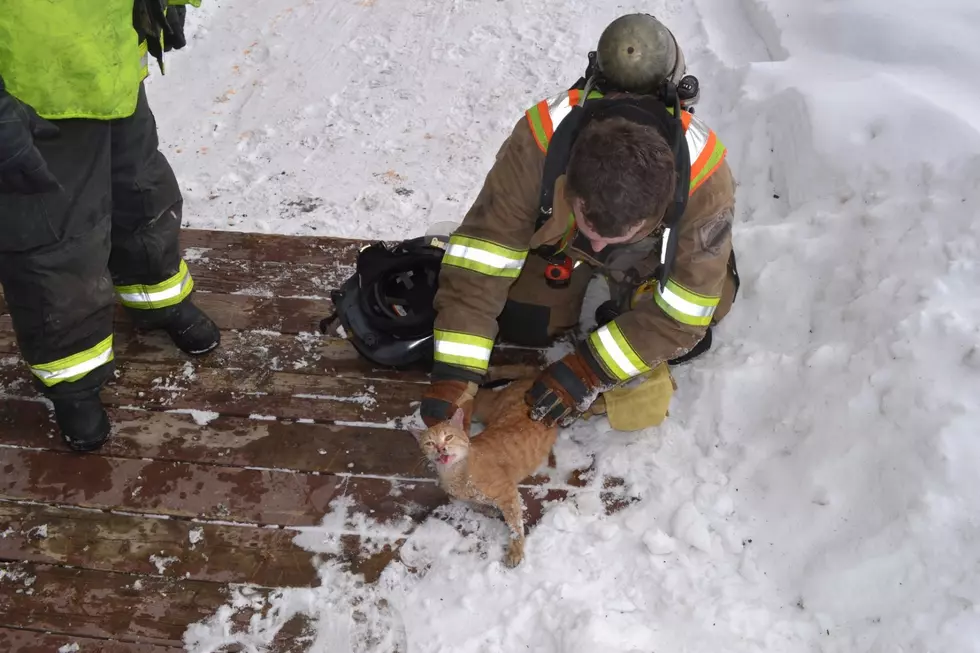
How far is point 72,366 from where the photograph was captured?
2543mm

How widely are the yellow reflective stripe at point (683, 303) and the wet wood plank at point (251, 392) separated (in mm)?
1134

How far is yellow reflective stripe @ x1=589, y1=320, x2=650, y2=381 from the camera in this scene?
8.05 feet

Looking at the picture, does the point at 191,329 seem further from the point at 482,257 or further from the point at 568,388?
the point at 568,388

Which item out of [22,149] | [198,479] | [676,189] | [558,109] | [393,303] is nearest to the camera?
[22,149]

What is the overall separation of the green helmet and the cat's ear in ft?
4.30

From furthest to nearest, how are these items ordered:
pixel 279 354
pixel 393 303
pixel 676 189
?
1. pixel 279 354
2. pixel 393 303
3. pixel 676 189

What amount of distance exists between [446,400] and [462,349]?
198 millimetres

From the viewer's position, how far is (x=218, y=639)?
224cm

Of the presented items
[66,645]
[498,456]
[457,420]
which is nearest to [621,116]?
[457,420]

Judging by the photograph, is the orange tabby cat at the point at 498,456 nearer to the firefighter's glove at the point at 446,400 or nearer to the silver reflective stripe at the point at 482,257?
the firefighter's glove at the point at 446,400

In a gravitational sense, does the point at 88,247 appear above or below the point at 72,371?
above

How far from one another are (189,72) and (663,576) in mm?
4901

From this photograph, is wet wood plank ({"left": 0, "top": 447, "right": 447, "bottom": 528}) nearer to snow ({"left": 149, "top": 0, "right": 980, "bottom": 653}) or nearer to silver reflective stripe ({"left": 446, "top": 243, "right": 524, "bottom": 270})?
snow ({"left": 149, "top": 0, "right": 980, "bottom": 653})

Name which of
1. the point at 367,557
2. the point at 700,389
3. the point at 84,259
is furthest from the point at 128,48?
the point at 700,389
